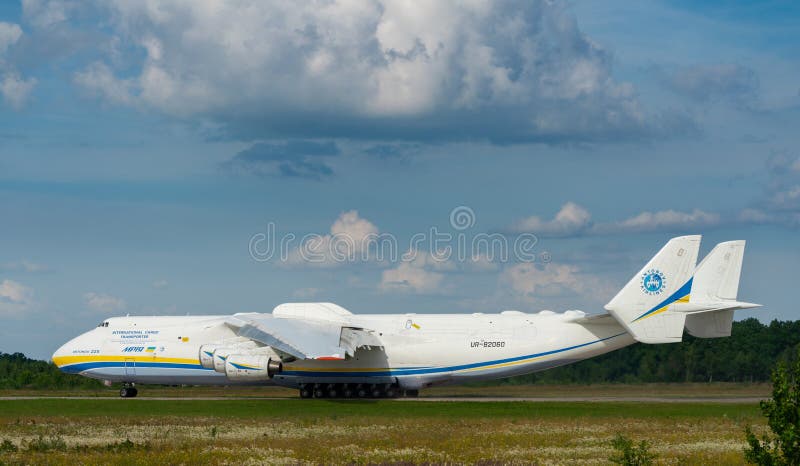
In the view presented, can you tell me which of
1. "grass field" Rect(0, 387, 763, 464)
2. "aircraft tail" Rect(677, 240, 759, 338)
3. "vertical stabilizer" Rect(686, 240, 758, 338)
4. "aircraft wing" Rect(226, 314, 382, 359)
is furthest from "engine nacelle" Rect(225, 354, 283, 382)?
"vertical stabilizer" Rect(686, 240, 758, 338)

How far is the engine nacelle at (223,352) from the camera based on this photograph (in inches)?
1438

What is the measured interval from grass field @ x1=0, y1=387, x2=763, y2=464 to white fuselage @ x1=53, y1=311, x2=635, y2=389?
2481 mm

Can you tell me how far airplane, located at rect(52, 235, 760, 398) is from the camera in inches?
1394

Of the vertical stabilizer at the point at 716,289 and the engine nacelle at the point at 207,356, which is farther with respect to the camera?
the engine nacelle at the point at 207,356

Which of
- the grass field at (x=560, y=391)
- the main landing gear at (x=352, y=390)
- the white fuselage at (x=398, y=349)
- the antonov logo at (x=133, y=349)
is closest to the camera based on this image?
the white fuselage at (x=398, y=349)

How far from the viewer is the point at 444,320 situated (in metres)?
38.2

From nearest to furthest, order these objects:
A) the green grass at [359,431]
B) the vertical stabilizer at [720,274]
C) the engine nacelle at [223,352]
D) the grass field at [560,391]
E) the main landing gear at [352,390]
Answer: the green grass at [359,431] → the vertical stabilizer at [720,274] → the engine nacelle at [223,352] → the main landing gear at [352,390] → the grass field at [560,391]

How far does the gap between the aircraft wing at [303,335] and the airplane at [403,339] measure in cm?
5

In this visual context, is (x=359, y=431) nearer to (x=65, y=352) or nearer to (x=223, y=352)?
(x=223, y=352)

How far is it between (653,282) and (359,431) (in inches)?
596

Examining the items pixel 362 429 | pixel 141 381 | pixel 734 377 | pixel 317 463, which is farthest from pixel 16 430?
pixel 734 377

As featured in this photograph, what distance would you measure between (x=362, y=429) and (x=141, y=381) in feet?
61.1

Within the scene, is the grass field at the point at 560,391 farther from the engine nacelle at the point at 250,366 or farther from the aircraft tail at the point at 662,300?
the aircraft tail at the point at 662,300

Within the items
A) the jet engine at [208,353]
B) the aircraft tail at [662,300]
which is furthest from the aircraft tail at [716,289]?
the jet engine at [208,353]
